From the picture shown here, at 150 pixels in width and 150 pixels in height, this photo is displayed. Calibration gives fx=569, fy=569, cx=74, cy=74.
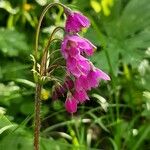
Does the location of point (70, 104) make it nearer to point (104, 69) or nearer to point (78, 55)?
point (78, 55)

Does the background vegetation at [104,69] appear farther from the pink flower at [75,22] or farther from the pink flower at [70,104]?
the pink flower at [75,22]

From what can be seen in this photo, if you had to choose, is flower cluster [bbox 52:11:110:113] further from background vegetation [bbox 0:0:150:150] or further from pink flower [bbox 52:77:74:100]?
background vegetation [bbox 0:0:150:150]

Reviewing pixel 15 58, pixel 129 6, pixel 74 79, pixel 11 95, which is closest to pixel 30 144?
pixel 11 95

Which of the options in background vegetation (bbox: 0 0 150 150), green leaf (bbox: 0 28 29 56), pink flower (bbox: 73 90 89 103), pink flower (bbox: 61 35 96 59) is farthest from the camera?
green leaf (bbox: 0 28 29 56)

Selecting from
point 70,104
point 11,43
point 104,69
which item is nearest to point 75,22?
point 70,104

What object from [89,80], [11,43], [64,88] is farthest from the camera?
[11,43]

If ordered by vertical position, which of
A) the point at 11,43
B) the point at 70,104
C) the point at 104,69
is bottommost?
the point at 70,104

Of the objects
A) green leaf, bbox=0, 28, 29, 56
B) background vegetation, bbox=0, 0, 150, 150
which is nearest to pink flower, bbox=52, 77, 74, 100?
background vegetation, bbox=0, 0, 150, 150

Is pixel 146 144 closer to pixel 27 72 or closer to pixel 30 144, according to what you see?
pixel 27 72

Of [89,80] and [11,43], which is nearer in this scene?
[89,80]
